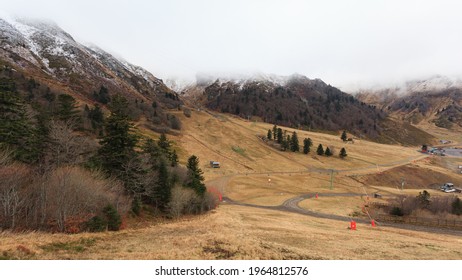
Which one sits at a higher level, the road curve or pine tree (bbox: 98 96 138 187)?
pine tree (bbox: 98 96 138 187)

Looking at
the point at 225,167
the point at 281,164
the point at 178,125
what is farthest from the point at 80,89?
the point at 281,164

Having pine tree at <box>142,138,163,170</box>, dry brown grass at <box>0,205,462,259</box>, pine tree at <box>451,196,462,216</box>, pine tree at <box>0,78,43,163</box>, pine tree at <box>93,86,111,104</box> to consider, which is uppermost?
pine tree at <box>93,86,111,104</box>

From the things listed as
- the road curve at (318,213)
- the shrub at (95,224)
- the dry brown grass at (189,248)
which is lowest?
the road curve at (318,213)

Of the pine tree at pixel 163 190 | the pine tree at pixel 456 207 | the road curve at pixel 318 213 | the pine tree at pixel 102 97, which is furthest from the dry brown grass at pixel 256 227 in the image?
the pine tree at pixel 102 97

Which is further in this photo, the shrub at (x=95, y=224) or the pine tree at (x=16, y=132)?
the pine tree at (x=16, y=132)

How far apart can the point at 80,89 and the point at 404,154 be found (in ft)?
639

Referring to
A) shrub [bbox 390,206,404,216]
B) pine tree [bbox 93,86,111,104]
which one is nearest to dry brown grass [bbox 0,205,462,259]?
shrub [bbox 390,206,404,216]

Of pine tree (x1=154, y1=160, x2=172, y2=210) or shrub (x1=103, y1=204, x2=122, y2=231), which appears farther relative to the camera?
pine tree (x1=154, y1=160, x2=172, y2=210)

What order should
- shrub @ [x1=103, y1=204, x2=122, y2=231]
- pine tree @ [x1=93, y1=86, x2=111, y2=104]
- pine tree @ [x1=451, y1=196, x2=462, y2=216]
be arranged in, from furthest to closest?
pine tree @ [x1=93, y1=86, x2=111, y2=104], pine tree @ [x1=451, y1=196, x2=462, y2=216], shrub @ [x1=103, y1=204, x2=122, y2=231]

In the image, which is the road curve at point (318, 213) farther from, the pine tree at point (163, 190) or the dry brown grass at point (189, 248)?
the dry brown grass at point (189, 248)

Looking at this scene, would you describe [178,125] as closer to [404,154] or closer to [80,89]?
[80,89]

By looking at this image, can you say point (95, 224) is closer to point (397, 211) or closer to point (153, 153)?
point (153, 153)

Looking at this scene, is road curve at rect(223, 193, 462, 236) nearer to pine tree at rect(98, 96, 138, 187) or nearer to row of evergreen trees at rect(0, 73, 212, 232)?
row of evergreen trees at rect(0, 73, 212, 232)

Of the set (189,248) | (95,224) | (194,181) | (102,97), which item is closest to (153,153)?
(194,181)
